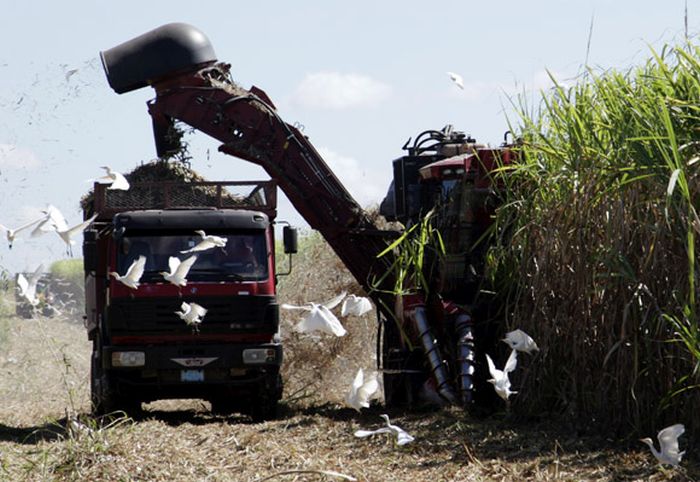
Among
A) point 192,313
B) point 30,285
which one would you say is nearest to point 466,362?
point 192,313

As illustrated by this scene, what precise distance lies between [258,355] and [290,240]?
1.30 meters

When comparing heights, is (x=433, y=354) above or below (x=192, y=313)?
below

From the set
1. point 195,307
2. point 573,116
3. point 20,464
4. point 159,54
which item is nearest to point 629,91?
point 573,116

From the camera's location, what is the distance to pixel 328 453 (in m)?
10.2

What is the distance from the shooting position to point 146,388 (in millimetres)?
13719

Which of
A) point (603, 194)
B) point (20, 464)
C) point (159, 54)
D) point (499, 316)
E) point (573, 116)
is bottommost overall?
point (20, 464)

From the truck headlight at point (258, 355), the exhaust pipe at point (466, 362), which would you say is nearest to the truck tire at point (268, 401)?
the truck headlight at point (258, 355)

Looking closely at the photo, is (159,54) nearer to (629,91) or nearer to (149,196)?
(149,196)

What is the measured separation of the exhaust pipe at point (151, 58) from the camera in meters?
14.8

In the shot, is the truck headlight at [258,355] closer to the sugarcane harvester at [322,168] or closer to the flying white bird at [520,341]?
the sugarcane harvester at [322,168]

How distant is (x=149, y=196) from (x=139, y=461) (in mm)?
5548

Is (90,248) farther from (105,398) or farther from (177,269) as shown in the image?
(177,269)

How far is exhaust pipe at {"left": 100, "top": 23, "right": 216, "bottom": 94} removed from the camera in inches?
582

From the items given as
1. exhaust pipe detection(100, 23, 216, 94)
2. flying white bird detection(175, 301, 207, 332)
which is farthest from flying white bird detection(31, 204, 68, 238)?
exhaust pipe detection(100, 23, 216, 94)
